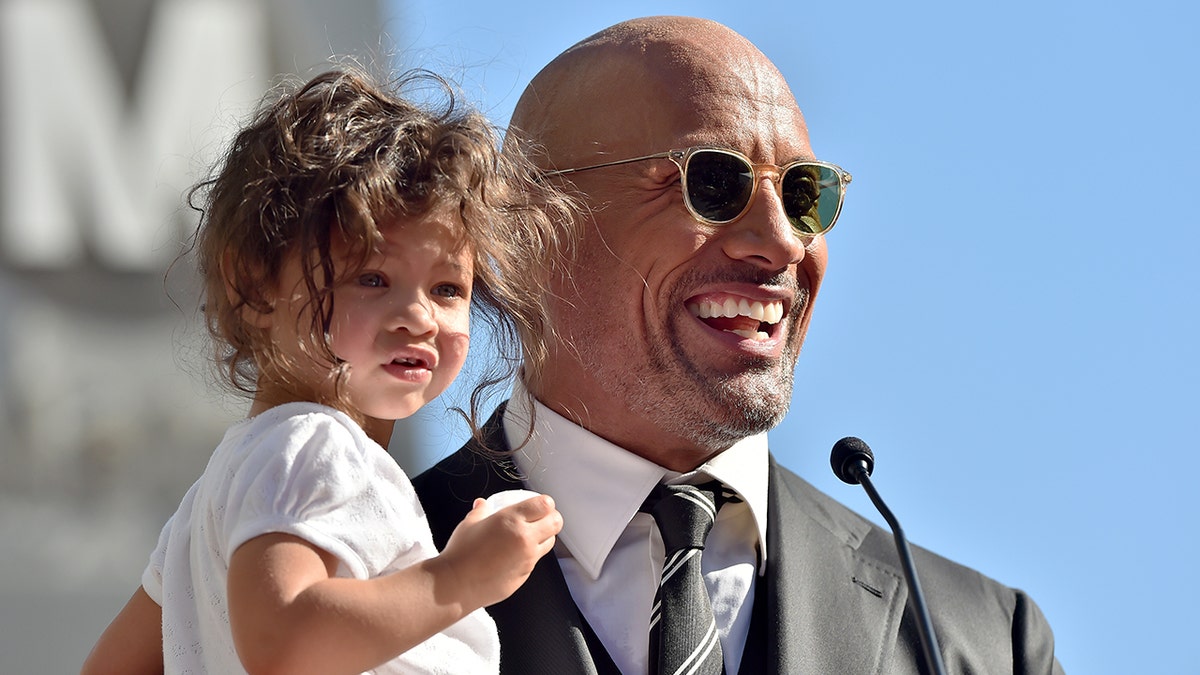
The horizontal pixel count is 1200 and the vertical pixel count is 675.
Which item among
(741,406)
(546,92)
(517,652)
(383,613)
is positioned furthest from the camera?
(546,92)

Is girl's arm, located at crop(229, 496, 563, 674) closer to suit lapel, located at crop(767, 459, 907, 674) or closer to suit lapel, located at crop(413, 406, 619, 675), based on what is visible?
suit lapel, located at crop(413, 406, 619, 675)

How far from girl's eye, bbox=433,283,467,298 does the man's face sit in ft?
3.62

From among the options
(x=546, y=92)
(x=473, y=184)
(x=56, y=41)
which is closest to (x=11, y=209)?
(x=56, y=41)

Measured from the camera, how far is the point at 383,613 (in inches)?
59.6

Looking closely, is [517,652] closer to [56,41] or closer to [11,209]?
[11,209]

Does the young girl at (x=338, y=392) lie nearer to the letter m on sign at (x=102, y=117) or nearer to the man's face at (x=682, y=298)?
the man's face at (x=682, y=298)

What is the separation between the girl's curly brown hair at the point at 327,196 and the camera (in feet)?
5.52

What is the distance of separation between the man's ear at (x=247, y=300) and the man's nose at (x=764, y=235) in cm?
129

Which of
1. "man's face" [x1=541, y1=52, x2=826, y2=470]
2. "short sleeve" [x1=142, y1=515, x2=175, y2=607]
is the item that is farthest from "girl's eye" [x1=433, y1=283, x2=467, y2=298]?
"man's face" [x1=541, y1=52, x2=826, y2=470]

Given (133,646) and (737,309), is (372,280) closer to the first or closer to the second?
(133,646)

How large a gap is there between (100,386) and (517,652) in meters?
5.21

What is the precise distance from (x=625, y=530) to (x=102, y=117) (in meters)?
5.70

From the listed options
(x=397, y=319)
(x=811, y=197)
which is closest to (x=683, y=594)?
(x=811, y=197)

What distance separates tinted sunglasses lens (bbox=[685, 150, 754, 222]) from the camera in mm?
2828
